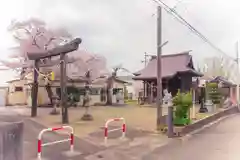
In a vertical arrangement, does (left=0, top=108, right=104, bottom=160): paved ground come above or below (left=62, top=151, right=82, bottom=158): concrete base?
above

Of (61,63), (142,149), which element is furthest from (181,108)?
(61,63)

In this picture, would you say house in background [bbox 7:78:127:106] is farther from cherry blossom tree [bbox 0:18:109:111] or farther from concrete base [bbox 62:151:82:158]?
concrete base [bbox 62:151:82:158]

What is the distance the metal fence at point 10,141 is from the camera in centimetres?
168

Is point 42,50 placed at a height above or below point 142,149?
above

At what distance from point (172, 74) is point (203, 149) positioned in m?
3.12

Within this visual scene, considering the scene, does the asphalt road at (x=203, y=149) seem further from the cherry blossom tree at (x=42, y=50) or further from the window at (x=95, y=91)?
the cherry blossom tree at (x=42, y=50)

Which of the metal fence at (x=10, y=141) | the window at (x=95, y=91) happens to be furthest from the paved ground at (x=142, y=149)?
the window at (x=95, y=91)

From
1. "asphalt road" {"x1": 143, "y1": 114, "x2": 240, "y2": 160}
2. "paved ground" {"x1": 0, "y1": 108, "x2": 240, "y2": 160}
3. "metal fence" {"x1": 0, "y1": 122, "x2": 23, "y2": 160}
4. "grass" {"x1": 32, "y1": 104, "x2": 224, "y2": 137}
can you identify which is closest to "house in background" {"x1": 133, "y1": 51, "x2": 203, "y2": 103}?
"grass" {"x1": 32, "y1": 104, "x2": 224, "y2": 137}

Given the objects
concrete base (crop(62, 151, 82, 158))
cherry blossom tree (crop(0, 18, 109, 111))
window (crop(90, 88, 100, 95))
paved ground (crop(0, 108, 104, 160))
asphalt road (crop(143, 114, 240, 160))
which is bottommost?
asphalt road (crop(143, 114, 240, 160))

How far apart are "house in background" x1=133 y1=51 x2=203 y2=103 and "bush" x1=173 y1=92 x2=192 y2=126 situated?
525 millimetres

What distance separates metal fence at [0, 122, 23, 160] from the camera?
1685mm

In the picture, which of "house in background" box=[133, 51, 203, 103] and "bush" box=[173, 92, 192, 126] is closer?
"bush" box=[173, 92, 192, 126]

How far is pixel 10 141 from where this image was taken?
5.67ft

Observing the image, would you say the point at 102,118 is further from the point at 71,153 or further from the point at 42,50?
the point at 42,50
